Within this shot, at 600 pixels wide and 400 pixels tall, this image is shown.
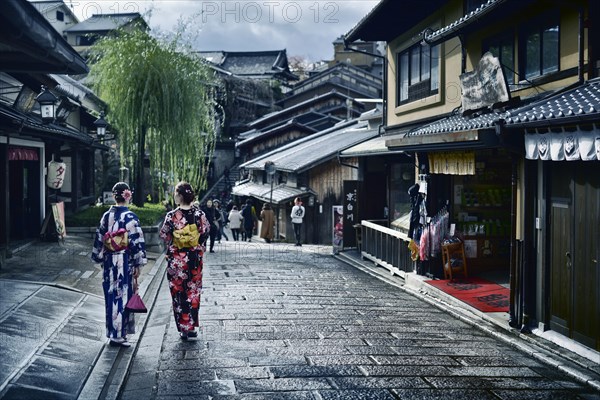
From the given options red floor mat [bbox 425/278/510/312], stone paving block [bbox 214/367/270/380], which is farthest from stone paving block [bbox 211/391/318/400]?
red floor mat [bbox 425/278/510/312]

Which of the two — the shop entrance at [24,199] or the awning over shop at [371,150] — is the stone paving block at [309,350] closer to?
the awning over shop at [371,150]

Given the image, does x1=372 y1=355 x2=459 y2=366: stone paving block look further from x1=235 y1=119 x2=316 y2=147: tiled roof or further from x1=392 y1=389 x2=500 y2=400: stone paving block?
x1=235 y1=119 x2=316 y2=147: tiled roof

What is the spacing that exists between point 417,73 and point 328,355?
11161mm

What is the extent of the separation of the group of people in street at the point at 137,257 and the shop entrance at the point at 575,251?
16.7 feet

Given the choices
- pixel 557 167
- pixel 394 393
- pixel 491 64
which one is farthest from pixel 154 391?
pixel 491 64

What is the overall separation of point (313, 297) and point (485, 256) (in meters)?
4.61

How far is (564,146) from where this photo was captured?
8773mm

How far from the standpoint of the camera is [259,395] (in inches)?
272

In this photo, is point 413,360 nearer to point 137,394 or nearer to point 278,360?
point 278,360

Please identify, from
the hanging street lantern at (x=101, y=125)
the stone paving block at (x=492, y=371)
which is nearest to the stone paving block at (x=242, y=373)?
the stone paving block at (x=492, y=371)

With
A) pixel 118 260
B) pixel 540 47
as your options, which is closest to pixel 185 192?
pixel 118 260

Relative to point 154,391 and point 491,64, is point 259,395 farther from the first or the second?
point 491,64

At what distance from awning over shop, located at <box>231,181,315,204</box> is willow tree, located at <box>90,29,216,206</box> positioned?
220 inches

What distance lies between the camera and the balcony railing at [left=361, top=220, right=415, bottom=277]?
1678 cm
